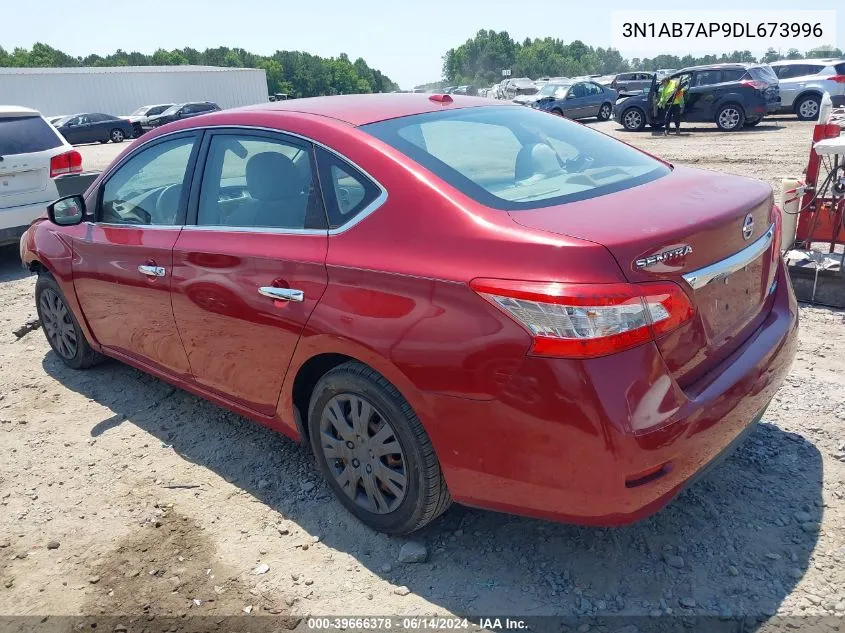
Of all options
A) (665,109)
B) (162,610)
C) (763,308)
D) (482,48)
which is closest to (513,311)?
(763,308)

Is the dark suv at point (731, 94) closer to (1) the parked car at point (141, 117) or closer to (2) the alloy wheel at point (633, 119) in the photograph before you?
(2) the alloy wheel at point (633, 119)

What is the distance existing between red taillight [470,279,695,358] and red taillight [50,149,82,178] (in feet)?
21.9

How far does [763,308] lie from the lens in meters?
2.74

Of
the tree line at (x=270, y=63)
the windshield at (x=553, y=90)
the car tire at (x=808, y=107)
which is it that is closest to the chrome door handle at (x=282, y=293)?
the car tire at (x=808, y=107)

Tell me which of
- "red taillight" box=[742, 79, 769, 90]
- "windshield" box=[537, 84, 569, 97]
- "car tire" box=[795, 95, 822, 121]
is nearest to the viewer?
"red taillight" box=[742, 79, 769, 90]

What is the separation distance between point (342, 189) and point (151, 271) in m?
1.32

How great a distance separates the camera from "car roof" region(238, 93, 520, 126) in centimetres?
294

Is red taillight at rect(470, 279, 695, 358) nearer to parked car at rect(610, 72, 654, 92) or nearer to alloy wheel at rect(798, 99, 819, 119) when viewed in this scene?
alloy wheel at rect(798, 99, 819, 119)

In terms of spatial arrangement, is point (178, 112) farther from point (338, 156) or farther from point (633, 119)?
point (338, 156)

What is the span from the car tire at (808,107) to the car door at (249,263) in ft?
65.4

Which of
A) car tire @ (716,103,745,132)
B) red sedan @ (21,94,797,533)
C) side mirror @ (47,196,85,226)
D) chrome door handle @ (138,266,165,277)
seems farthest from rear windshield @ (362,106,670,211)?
car tire @ (716,103,745,132)

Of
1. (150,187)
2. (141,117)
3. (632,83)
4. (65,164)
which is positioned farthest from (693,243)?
(141,117)

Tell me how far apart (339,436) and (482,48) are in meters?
161

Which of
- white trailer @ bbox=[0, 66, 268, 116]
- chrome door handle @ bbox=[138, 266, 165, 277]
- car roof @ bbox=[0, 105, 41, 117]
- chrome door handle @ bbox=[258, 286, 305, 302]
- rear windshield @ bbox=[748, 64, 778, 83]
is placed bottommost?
chrome door handle @ bbox=[138, 266, 165, 277]
